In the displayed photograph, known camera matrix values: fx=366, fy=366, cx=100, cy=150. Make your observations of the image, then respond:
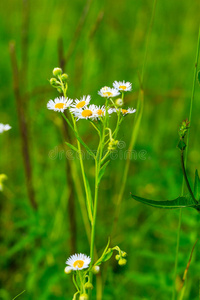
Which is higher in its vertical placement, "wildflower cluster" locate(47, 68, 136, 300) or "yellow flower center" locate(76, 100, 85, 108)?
"yellow flower center" locate(76, 100, 85, 108)

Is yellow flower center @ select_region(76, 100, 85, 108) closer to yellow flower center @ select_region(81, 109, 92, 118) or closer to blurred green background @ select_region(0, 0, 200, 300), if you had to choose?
yellow flower center @ select_region(81, 109, 92, 118)

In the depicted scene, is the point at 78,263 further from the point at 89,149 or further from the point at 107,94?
the point at 107,94

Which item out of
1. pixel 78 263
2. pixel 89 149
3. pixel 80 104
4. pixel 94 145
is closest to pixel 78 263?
pixel 78 263

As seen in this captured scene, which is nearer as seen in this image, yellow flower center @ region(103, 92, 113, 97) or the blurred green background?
yellow flower center @ region(103, 92, 113, 97)

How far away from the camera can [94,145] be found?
2.21 m

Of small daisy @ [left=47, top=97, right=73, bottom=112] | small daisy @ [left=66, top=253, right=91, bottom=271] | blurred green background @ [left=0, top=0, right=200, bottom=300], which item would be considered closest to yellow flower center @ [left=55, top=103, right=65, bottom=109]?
small daisy @ [left=47, top=97, right=73, bottom=112]

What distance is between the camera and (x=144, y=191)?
1.92m

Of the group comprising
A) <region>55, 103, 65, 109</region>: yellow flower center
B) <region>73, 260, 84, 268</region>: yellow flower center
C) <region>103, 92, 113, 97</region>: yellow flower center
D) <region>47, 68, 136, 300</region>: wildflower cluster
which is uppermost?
<region>103, 92, 113, 97</region>: yellow flower center

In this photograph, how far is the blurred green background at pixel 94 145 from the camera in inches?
55.4

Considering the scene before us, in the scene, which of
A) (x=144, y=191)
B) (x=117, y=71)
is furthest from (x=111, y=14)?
(x=144, y=191)

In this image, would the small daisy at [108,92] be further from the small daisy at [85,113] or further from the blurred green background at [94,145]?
the blurred green background at [94,145]

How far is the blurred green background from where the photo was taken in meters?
1.41

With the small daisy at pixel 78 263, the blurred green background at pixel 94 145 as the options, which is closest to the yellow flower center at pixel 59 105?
the small daisy at pixel 78 263

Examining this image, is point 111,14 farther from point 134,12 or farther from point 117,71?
point 117,71
